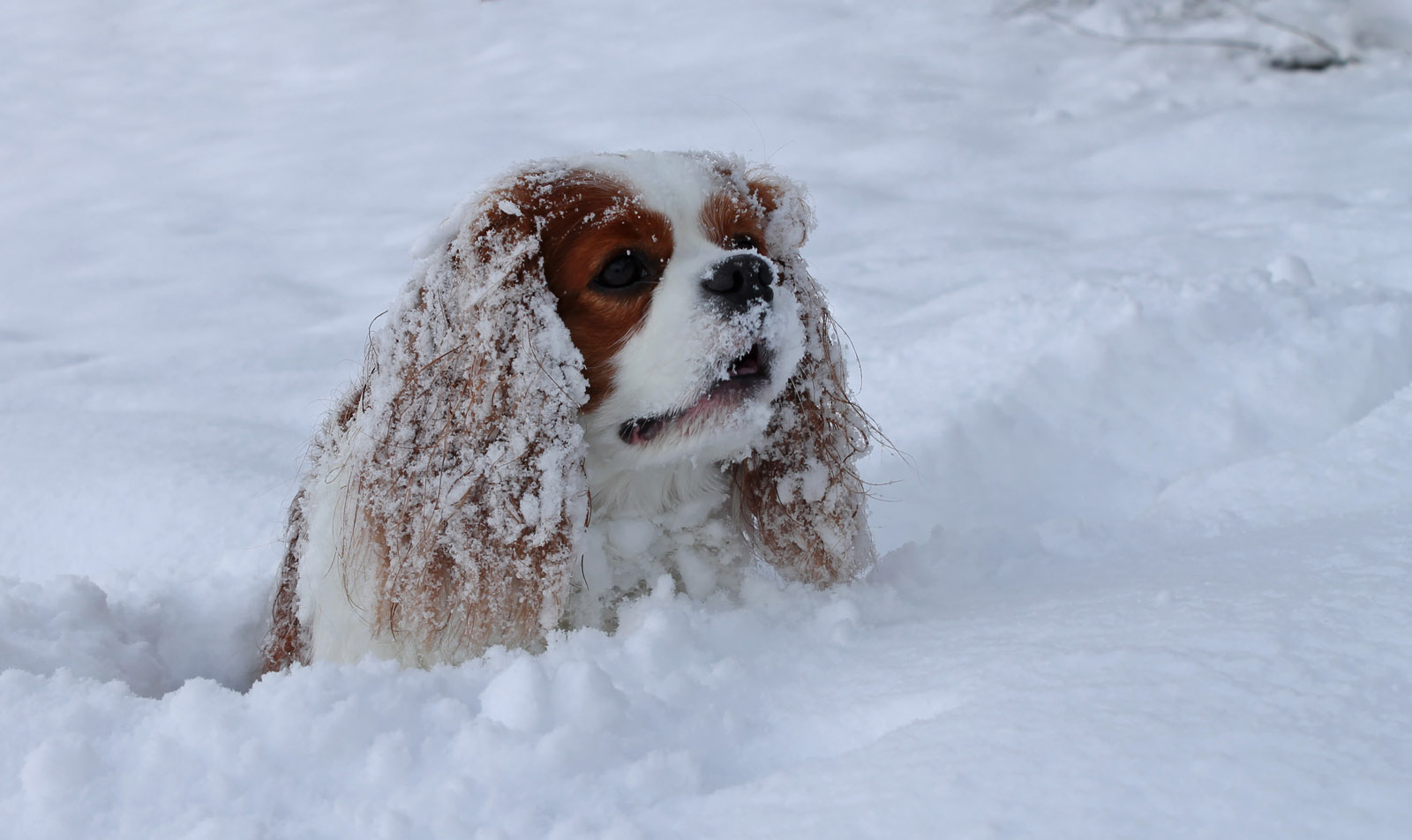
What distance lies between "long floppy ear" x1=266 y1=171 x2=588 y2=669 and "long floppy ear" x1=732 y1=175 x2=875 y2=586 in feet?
1.47

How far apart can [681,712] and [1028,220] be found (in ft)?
12.9

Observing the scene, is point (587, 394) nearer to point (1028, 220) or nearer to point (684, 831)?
point (684, 831)

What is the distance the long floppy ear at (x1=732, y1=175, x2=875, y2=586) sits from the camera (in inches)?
83.9

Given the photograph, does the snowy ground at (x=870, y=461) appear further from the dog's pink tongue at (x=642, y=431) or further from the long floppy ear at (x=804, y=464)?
the dog's pink tongue at (x=642, y=431)

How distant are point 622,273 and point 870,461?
1.35m

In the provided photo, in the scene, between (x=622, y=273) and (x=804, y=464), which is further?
(x=804, y=464)

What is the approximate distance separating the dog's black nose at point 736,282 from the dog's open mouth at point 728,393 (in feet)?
0.29

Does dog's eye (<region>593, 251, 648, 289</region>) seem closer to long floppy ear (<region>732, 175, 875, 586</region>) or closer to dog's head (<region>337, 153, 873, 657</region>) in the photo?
dog's head (<region>337, 153, 873, 657</region>)

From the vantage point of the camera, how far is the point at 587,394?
1890 millimetres

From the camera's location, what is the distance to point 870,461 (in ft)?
9.85

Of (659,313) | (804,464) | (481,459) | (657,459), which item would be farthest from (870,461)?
(481,459)

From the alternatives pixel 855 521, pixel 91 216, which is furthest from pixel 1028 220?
pixel 91 216

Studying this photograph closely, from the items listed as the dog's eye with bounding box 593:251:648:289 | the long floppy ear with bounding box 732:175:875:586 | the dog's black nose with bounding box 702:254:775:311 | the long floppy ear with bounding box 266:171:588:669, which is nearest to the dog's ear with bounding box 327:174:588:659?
the long floppy ear with bounding box 266:171:588:669

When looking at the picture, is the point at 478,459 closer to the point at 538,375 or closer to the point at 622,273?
the point at 538,375
